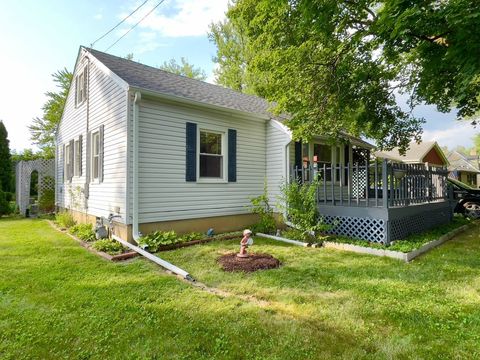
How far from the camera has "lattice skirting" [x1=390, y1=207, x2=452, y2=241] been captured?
667 centimetres

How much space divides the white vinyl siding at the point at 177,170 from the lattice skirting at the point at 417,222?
3.94 m

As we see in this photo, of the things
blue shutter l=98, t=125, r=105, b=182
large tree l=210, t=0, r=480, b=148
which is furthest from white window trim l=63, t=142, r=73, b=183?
large tree l=210, t=0, r=480, b=148

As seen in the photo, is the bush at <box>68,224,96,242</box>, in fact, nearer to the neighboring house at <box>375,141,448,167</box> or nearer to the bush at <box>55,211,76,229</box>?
the bush at <box>55,211,76,229</box>

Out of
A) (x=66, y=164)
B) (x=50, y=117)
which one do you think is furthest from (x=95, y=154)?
(x=50, y=117)

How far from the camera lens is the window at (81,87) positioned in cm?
900

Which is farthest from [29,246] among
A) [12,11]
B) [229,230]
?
[12,11]

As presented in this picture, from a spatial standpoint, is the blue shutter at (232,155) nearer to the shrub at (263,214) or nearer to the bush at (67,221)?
the shrub at (263,214)

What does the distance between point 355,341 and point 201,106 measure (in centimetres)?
618

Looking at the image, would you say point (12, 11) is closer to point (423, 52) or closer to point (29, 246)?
point (29, 246)

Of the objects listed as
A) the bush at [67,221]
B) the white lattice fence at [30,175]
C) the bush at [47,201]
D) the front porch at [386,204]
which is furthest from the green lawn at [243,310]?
the white lattice fence at [30,175]

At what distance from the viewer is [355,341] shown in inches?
103

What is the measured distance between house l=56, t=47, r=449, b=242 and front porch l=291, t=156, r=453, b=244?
0.09 feet

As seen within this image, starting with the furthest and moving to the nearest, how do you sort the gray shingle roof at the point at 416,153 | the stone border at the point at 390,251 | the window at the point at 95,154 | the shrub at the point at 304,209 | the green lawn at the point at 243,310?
the gray shingle roof at the point at 416,153 < the window at the point at 95,154 < the shrub at the point at 304,209 < the stone border at the point at 390,251 < the green lawn at the point at 243,310

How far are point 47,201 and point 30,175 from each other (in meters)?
1.45
